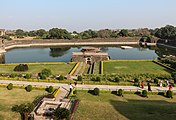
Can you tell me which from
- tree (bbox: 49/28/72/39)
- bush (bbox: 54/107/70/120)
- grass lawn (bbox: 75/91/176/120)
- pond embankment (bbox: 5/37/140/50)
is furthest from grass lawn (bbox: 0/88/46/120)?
tree (bbox: 49/28/72/39)

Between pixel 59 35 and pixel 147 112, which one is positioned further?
pixel 59 35

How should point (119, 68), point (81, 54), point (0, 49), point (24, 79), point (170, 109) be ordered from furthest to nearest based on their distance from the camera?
1. point (0, 49)
2. point (81, 54)
3. point (119, 68)
4. point (24, 79)
5. point (170, 109)

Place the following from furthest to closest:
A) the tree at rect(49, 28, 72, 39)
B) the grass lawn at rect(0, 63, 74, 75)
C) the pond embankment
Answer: the tree at rect(49, 28, 72, 39)
the pond embankment
the grass lawn at rect(0, 63, 74, 75)

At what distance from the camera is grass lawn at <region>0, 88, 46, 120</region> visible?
14.6 m

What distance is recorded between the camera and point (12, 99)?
18.0 m

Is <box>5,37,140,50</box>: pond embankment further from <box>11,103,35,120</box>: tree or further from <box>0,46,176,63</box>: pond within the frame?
<box>11,103,35,120</box>: tree

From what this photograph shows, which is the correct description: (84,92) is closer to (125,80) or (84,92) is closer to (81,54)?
(125,80)

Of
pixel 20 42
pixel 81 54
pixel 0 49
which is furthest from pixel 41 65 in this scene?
pixel 20 42

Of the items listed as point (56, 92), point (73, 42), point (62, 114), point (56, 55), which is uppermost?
point (73, 42)

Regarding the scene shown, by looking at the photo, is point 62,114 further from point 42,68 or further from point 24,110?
point 42,68

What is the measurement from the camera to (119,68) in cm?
3544

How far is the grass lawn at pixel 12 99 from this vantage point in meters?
14.6

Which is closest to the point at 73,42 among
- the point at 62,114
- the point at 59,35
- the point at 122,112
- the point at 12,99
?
the point at 59,35

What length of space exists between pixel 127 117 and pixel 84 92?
8.03 meters
